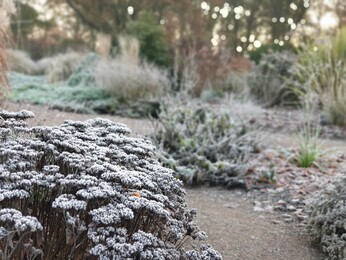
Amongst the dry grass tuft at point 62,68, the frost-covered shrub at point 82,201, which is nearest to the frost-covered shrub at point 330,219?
the frost-covered shrub at point 82,201

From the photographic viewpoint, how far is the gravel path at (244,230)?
2.93 meters

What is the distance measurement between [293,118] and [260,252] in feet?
19.9

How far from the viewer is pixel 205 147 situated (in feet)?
16.2

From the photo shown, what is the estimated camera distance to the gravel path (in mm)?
2934

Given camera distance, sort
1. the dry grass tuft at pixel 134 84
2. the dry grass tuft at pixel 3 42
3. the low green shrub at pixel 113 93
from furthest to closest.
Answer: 1. the dry grass tuft at pixel 134 84
2. the low green shrub at pixel 113 93
3. the dry grass tuft at pixel 3 42

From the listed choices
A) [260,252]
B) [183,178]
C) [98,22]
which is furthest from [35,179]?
[98,22]

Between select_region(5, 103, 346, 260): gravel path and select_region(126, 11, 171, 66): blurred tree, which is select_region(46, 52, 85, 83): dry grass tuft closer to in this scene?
select_region(126, 11, 171, 66): blurred tree

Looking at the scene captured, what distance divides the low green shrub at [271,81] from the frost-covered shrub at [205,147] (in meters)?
4.95

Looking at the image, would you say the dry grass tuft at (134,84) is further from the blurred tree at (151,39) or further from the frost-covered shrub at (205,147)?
the frost-covered shrub at (205,147)

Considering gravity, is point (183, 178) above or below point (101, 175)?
below

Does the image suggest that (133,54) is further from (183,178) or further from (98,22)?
(98,22)

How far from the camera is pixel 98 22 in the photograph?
67.3 ft

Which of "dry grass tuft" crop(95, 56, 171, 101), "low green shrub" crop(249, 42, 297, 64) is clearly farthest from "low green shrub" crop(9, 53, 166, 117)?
"low green shrub" crop(249, 42, 297, 64)

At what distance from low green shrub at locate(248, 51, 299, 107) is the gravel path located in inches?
258
